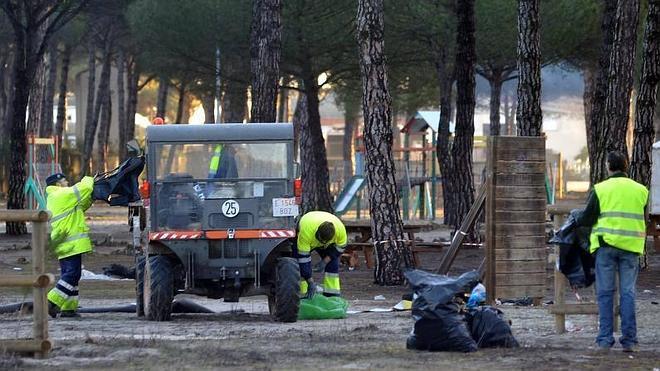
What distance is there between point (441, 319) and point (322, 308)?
12.6 feet

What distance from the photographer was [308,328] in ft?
45.0

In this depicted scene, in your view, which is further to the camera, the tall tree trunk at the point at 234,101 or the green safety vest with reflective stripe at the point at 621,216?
the tall tree trunk at the point at 234,101

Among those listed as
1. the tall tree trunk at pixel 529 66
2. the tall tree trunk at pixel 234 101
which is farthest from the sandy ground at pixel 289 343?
the tall tree trunk at pixel 234 101

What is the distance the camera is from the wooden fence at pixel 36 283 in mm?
10922

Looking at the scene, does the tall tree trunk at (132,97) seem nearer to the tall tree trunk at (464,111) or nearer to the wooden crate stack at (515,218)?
the tall tree trunk at (464,111)

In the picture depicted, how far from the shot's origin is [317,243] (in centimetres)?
1527

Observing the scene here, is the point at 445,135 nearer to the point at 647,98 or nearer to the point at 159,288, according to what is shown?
the point at 647,98

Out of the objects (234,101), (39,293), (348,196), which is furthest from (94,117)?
(39,293)

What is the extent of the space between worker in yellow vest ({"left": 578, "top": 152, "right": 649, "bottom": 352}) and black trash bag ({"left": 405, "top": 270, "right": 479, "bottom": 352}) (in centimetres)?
109

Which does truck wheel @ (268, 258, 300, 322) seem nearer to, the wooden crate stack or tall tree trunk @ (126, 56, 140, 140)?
the wooden crate stack

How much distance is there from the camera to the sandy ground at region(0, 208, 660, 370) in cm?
1061

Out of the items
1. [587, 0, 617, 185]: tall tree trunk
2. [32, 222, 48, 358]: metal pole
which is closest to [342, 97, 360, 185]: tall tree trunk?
[587, 0, 617, 185]: tall tree trunk

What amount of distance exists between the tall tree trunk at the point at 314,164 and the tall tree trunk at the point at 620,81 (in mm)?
15282

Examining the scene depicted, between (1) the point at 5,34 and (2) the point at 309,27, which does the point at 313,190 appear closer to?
(2) the point at 309,27
